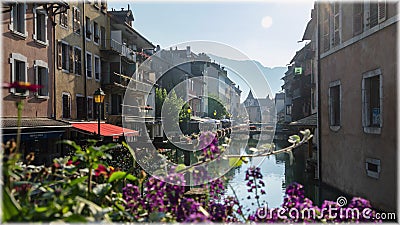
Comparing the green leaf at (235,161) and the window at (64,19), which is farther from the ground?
the window at (64,19)

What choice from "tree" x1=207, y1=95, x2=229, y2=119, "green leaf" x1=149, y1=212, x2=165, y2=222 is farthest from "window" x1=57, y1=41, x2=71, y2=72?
"tree" x1=207, y1=95, x2=229, y2=119

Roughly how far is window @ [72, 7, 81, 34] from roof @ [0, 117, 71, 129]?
4.40 meters

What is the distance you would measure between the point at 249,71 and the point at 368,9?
615 cm

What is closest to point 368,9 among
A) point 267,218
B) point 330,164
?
point 330,164

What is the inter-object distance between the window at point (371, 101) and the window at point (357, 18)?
1262 millimetres

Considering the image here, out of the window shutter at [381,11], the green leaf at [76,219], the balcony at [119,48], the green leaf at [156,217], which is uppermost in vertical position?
the balcony at [119,48]

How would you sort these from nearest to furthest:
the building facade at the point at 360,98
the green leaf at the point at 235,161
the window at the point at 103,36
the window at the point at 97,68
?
the green leaf at the point at 235,161 < the building facade at the point at 360,98 < the window at the point at 97,68 < the window at the point at 103,36

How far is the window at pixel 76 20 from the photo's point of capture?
16.2 meters

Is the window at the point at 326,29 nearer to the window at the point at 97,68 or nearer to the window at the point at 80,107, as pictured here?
the window at the point at 80,107

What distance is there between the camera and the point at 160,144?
11008mm

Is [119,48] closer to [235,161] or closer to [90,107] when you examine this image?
[90,107]

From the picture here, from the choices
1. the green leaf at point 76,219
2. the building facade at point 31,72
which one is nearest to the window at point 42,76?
the building facade at point 31,72

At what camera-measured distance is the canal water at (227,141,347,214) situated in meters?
2.81

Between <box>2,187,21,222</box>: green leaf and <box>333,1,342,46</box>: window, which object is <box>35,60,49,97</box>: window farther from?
<box>2,187,21,222</box>: green leaf
